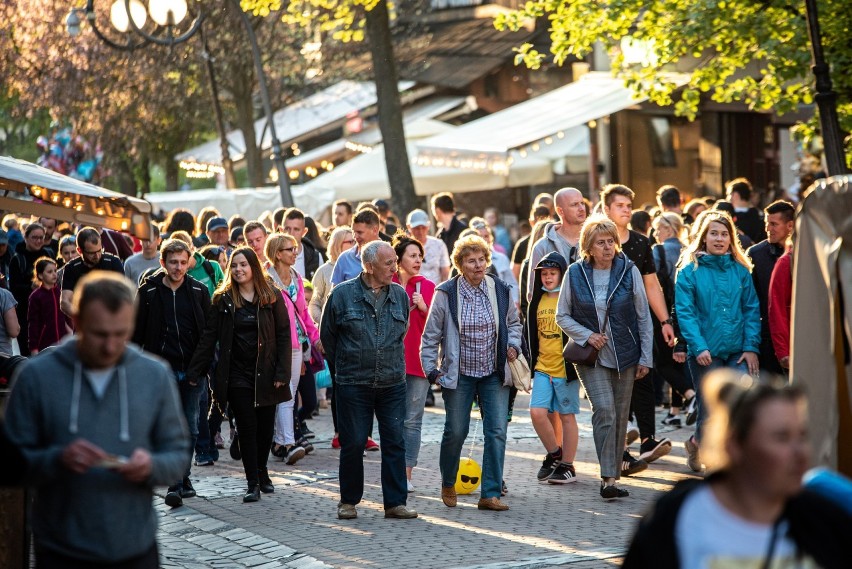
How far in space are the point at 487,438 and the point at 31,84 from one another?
99.0ft

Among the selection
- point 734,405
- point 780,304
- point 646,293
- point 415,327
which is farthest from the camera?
point 646,293

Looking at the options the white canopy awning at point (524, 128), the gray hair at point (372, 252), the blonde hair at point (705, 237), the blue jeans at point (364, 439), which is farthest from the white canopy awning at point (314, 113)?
the blue jeans at point (364, 439)

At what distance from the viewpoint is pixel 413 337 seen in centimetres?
1085

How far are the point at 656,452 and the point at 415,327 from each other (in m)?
2.09

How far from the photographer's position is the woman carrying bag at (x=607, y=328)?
32.8 feet

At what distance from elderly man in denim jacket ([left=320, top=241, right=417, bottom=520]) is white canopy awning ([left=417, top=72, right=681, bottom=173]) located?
12.9 m

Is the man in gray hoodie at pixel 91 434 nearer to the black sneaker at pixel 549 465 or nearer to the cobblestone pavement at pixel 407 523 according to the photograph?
the cobblestone pavement at pixel 407 523

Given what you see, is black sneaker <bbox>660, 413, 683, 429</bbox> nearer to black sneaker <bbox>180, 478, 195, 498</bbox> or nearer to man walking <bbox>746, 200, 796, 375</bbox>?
man walking <bbox>746, 200, 796, 375</bbox>

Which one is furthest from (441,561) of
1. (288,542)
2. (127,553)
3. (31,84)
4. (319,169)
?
(319,169)

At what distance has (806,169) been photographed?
2111 centimetres

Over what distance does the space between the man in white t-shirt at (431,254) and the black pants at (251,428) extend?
12.7ft

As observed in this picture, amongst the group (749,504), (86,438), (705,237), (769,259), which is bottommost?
(749,504)

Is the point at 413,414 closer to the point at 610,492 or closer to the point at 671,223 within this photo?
the point at 610,492

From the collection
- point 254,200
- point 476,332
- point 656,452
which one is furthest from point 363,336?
point 254,200
